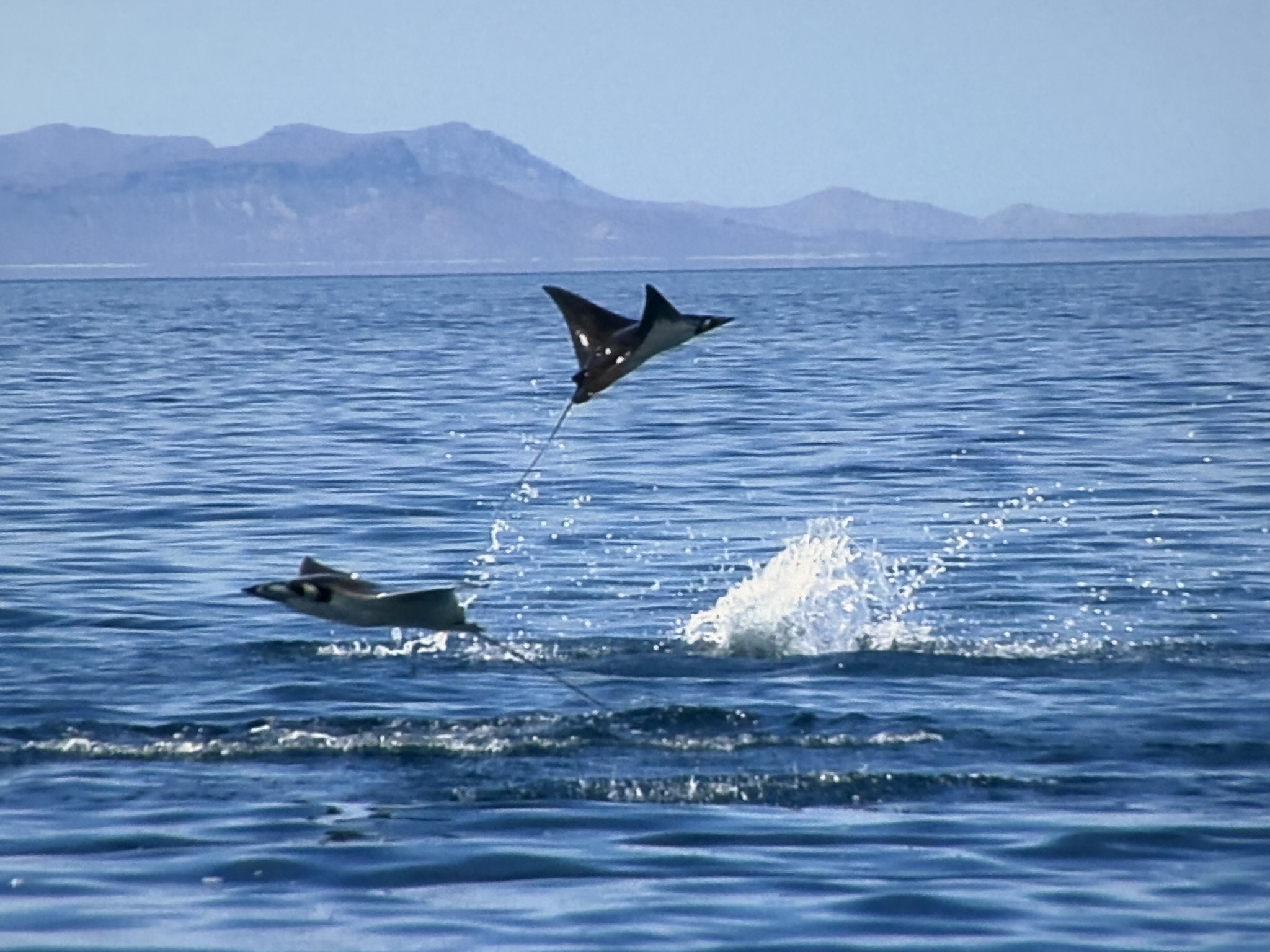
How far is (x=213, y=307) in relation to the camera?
406ft

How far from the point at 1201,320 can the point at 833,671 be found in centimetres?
5685

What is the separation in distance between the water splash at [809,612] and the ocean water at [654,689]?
0.04 m

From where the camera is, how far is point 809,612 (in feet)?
50.0

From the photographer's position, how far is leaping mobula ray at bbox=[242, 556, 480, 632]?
10016mm

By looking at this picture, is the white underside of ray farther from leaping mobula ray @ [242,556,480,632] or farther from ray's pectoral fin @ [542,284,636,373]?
leaping mobula ray @ [242,556,480,632]

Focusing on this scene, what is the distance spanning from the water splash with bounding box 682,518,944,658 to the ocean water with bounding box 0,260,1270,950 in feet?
0.12

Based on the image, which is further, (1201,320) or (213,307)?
(213,307)

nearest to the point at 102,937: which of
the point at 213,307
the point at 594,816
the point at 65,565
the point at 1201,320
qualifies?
the point at 594,816

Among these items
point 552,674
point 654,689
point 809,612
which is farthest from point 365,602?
point 809,612

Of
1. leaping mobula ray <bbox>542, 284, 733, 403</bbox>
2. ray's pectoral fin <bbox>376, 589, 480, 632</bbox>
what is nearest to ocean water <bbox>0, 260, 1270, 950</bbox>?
ray's pectoral fin <bbox>376, 589, 480, 632</bbox>

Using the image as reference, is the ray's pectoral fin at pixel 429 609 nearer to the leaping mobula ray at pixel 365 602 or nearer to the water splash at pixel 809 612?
the leaping mobula ray at pixel 365 602

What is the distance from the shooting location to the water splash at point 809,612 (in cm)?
1475

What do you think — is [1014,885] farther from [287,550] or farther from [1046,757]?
[287,550]

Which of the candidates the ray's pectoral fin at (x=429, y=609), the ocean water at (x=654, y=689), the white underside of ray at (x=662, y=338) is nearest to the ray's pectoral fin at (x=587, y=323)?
the white underside of ray at (x=662, y=338)
